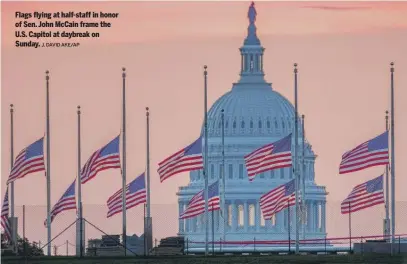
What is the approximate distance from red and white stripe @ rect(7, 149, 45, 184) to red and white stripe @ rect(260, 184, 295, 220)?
21.4 meters

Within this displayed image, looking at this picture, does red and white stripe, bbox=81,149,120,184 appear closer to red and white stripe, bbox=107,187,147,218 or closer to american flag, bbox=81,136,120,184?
american flag, bbox=81,136,120,184

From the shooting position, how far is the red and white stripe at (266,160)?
147500mm

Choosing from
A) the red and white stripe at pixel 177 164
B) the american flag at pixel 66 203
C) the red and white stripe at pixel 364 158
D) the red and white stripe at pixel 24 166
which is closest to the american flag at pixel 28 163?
the red and white stripe at pixel 24 166

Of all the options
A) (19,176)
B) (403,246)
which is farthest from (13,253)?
(403,246)

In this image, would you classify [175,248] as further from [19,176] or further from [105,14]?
[105,14]

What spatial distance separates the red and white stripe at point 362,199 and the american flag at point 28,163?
1698cm

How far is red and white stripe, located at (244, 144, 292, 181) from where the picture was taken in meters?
148

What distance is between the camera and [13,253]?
13262cm

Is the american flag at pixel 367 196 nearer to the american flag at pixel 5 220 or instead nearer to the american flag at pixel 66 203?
the american flag at pixel 66 203

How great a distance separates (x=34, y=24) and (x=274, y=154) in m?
31.2

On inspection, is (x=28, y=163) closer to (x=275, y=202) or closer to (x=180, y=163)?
(x=180, y=163)

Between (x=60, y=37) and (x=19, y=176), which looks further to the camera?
(x=19, y=176)

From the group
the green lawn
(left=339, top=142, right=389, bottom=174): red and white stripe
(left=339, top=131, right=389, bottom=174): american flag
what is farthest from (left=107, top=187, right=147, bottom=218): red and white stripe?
the green lawn

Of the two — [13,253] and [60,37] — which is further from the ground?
[60,37]
